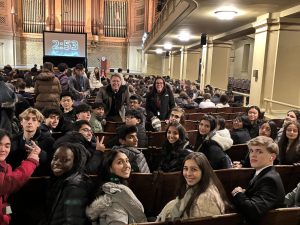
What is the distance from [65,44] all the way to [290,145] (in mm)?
13211

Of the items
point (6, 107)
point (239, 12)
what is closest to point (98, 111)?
Answer: point (6, 107)

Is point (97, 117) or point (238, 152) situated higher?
point (97, 117)

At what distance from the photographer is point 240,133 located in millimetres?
4164

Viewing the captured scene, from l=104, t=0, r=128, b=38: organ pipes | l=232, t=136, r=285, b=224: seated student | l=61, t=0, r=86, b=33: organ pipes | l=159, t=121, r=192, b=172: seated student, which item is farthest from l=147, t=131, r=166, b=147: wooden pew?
l=104, t=0, r=128, b=38: organ pipes

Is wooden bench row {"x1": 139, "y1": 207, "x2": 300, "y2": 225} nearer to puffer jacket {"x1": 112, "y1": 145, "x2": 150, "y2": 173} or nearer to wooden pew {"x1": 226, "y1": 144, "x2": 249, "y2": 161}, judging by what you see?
puffer jacket {"x1": 112, "y1": 145, "x2": 150, "y2": 173}

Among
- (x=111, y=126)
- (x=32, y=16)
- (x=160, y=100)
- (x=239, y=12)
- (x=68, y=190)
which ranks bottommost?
(x=111, y=126)

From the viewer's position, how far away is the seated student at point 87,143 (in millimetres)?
2748

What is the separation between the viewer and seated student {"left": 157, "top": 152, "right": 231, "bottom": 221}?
1891mm

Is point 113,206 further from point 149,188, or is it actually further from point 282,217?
point 282,217

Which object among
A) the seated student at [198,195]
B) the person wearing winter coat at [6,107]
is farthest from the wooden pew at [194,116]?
the seated student at [198,195]

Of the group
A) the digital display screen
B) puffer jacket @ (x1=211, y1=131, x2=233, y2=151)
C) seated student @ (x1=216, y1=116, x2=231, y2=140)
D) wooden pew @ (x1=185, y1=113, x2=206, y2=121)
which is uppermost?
the digital display screen

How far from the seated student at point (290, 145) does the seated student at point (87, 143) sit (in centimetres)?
179

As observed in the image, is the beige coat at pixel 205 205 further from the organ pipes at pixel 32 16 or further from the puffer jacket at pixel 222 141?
the organ pipes at pixel 32 16

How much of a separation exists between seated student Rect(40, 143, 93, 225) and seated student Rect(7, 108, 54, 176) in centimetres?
57
